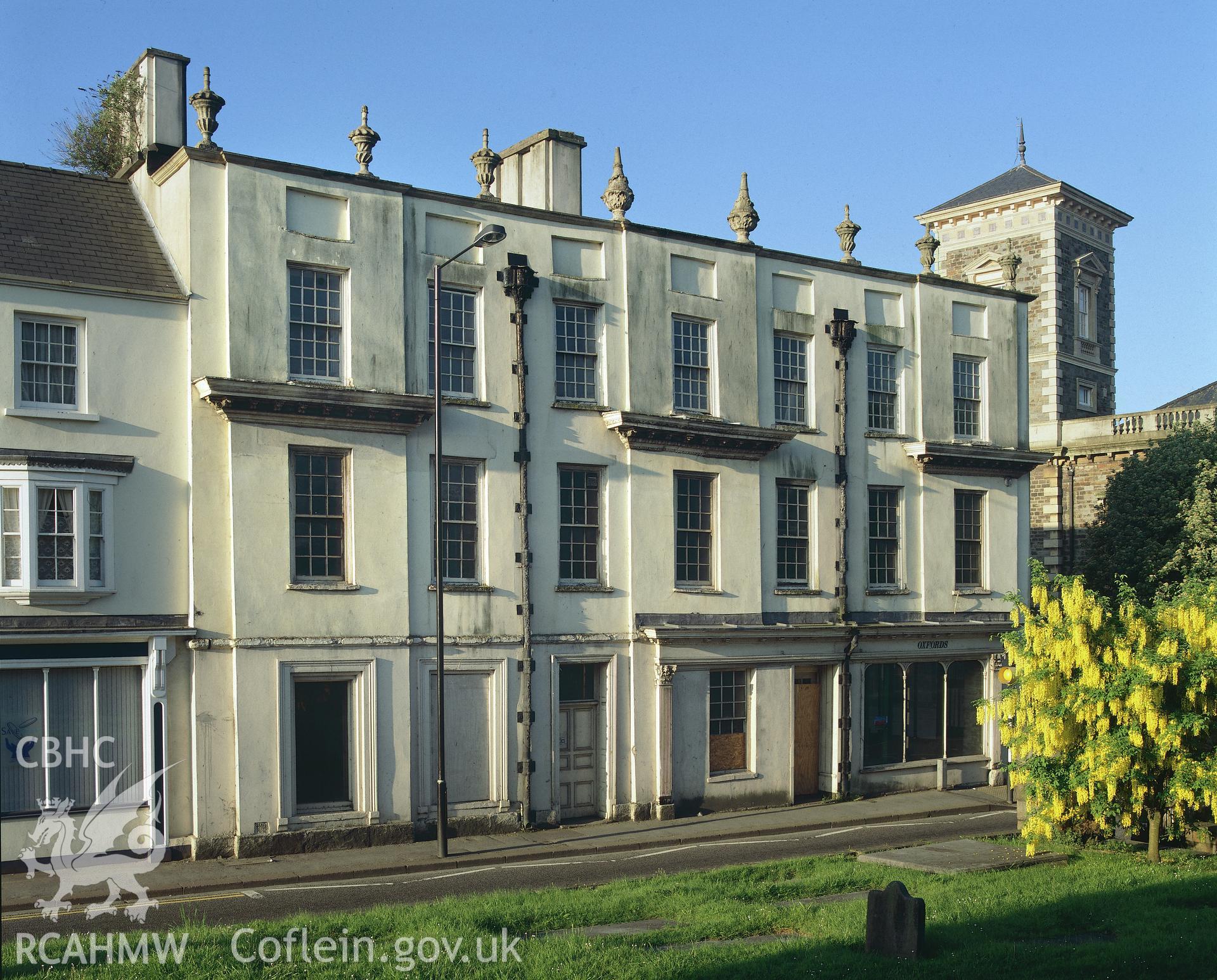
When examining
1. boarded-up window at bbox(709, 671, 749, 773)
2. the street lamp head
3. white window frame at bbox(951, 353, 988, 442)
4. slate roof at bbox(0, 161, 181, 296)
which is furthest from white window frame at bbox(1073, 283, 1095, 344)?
slate roof at bbox(0, 161, 181, 296)

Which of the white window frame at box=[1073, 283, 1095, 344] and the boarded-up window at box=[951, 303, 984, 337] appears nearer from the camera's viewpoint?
the boarded-up window at box=[951, 303, 984, 337]

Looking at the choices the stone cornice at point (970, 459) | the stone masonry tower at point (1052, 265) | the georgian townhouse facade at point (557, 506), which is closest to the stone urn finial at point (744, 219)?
the georgian townhouse facade at point (557, 506)

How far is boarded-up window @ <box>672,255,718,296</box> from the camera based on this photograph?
2980 centimetres

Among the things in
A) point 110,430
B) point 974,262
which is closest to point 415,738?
point 110,430

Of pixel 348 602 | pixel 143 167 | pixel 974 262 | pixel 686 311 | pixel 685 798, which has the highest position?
pixel 974 262

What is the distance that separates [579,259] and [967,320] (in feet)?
40.8

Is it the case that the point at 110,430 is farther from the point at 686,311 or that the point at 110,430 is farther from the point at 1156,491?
the point at 1156,491

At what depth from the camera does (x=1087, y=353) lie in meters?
59.5

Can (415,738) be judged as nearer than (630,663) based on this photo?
Yes

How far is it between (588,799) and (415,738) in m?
4.40

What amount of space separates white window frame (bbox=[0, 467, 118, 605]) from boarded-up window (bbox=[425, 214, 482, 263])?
787cm

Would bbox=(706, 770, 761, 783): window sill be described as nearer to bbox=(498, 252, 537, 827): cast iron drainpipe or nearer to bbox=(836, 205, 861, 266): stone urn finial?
bbox=(498, 252, 537, 827): cast iron drainpipe

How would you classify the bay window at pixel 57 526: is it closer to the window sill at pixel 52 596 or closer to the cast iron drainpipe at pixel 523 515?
the window sill at pixel 52 596

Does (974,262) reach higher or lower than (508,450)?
higher
